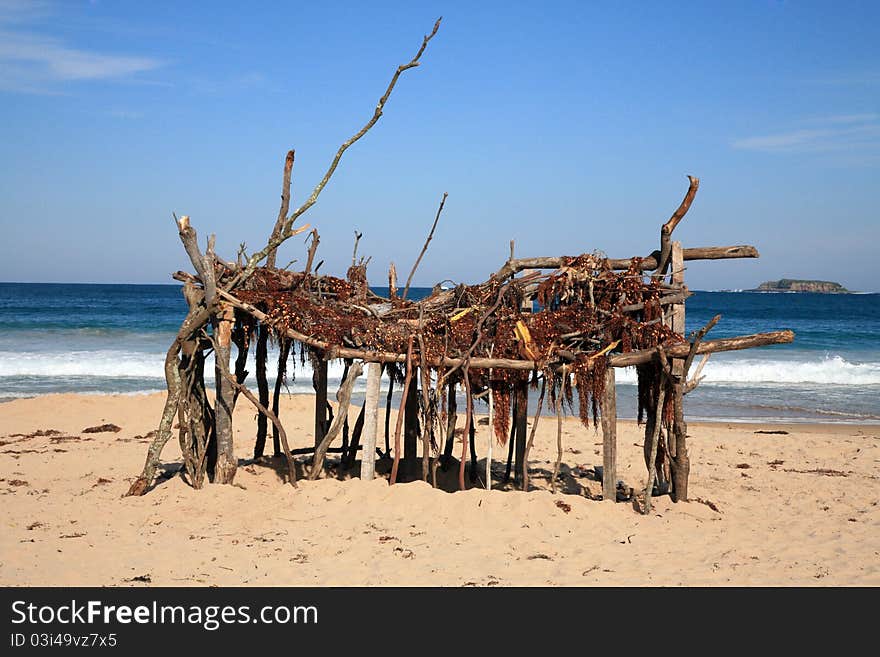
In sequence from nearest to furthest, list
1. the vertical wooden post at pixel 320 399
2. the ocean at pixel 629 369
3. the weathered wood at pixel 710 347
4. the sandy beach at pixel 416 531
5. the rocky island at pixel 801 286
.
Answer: the sandy beach at pixel 416 531 < the weathered wood at pixel 710 347 < the vertical wooden post at pixel 320 399 < the ocean at pixel 629 369 < the rocky island at pixel 801 286

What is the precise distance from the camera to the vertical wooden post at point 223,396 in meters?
9.35

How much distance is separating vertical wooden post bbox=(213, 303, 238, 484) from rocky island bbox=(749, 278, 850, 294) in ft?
365

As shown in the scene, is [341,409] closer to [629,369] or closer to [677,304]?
[677,304]

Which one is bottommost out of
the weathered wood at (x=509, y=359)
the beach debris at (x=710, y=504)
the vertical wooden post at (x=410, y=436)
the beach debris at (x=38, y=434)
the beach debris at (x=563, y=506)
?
the beach debris at (x=710, y=504)

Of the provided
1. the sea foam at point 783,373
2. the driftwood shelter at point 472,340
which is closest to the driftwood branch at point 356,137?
the driftwood shelter at point 472,340

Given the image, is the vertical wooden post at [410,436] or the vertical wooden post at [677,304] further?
the vertical wooden post at [410,436]

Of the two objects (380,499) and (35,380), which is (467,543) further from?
(35,380)

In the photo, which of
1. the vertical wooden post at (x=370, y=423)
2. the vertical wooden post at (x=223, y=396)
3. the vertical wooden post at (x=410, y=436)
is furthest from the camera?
the vertical wooden post at (x=410, y=436)

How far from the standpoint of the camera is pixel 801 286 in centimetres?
11025

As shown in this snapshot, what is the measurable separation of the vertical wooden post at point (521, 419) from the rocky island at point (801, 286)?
356 ft

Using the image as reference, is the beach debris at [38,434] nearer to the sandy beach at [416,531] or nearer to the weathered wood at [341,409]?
the sandy beach at [416,531]

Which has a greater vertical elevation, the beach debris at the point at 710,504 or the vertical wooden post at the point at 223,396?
the vertical wooden post at the point at 223,396
